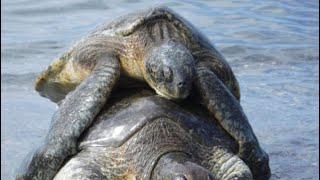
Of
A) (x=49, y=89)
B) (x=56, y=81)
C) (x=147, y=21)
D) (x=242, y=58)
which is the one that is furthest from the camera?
(x=242, y=58)

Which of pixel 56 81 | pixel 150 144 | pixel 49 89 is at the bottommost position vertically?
pixel 49 89

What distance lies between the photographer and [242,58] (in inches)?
353

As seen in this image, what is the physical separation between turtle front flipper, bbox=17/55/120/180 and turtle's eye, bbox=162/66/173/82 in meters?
0.37

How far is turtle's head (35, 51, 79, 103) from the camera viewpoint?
609cm

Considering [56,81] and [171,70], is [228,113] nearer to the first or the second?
[171,70]

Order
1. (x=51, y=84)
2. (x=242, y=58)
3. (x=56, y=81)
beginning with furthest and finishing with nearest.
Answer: (x=242, y=58) → (x=51, y=84) → (x=56, y=81)

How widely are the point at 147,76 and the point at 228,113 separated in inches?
20.5

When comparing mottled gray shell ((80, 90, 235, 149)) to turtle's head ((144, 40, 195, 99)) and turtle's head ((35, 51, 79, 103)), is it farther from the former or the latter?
turtle's head ((35, 51, 79, 103))

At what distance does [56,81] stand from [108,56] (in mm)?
1290

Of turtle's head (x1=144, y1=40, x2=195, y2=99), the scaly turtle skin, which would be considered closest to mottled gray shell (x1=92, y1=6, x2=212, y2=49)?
turtle's head (x1=144, y1=40, x2=195, y2=99)

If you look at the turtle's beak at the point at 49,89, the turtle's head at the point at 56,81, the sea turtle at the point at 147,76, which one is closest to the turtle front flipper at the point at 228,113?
the sea turtle at the point at 147,76

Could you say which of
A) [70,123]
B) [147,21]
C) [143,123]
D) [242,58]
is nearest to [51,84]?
[147,21]

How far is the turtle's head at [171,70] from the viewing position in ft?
15.4

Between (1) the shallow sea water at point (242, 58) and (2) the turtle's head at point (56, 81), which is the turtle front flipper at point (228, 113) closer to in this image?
(1) the shallow sea water at point (242, 58)
